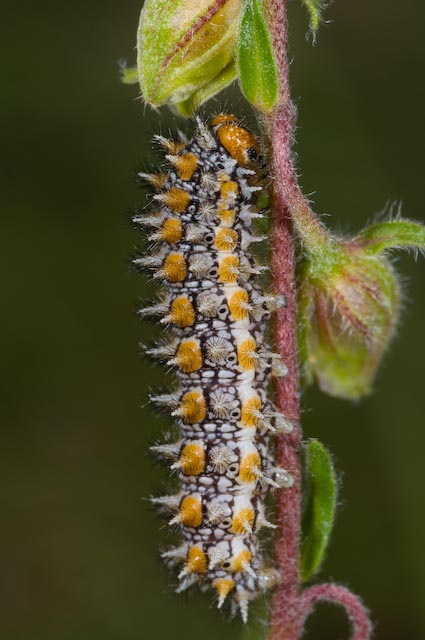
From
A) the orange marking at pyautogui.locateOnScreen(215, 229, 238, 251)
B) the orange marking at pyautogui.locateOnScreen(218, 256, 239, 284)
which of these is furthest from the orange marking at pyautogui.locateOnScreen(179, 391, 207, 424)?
the orange marking at pyautogui.locateOnScreen(215, 229, 238, 251)

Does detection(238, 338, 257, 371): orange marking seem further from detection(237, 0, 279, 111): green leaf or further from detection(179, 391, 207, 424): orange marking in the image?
detection(237, 0, 279, 111): green leaf

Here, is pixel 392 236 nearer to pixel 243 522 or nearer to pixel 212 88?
pixel 212 88

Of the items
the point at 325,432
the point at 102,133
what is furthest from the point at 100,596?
the point at 102,133

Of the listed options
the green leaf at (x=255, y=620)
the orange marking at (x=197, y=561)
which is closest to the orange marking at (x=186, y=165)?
the orange marking at (x=197, y=561)

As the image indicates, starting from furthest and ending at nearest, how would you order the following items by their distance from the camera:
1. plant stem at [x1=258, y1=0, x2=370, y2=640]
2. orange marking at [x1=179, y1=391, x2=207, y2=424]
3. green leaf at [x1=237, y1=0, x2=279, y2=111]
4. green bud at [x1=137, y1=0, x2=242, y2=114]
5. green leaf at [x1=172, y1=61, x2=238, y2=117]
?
orange marking at [x1=179, y1=391, x2=207, y2=424] < green leaf at [x1=172, y1=61, x2=238, y2=117] < green bud at [x1=137, y1=0, x2=242, y2=114] < plant stem at [x1=258, y1=0, x2=370, y2=640] < green leaf at [x1=237, y1=0, x2=279, y2=111]

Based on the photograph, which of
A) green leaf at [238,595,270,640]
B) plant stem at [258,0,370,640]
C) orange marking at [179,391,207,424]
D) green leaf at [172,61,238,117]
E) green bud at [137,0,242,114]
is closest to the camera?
plant stem at [258,0,370,640]
